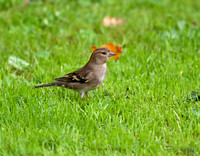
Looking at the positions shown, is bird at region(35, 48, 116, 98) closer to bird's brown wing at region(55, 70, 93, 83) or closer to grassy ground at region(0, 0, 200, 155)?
bird's brown wing at region(55, 70, 93, 83)

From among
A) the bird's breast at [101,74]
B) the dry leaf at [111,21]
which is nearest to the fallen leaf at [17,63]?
the bird's breast at [101,74]

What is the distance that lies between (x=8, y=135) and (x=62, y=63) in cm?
258

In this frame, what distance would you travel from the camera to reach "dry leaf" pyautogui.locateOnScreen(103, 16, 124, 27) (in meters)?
8.68

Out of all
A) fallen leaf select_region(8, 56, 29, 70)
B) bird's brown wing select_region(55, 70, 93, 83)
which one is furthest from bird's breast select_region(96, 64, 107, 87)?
fallen leaf select_region(8, 56, 29, 70)

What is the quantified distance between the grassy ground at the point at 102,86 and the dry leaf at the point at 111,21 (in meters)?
0.19

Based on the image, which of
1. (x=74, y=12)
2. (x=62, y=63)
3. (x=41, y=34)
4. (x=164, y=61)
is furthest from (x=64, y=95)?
(x=74, y=12)

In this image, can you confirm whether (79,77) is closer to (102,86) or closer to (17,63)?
(102,86)

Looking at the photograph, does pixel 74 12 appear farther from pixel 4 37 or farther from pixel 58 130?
pixel 58 130

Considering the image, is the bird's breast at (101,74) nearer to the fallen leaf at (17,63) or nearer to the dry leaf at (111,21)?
the fallen leaf at (17,63)

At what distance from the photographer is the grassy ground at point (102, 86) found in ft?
13.4

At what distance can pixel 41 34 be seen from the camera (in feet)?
25.9

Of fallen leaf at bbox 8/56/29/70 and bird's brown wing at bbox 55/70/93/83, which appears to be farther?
fallen leaf at bbox 8/56/29/70

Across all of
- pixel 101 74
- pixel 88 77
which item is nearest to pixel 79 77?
pixel 88 77

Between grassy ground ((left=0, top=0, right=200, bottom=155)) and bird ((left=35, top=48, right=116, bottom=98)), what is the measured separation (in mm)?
193
